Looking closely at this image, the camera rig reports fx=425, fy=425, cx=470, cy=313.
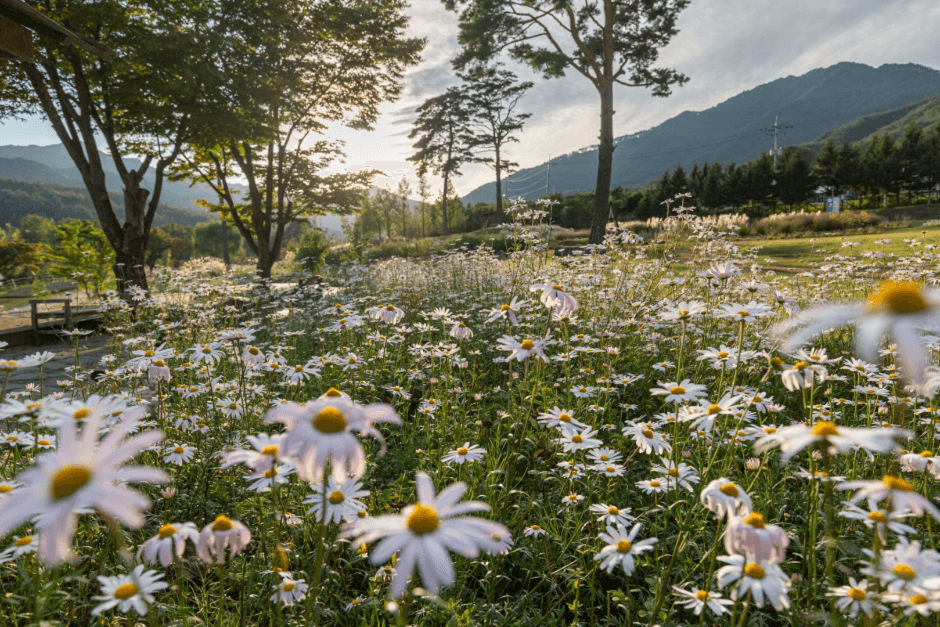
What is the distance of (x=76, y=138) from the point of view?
859 centimetres

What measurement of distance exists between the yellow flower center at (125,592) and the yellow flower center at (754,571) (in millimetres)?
1619

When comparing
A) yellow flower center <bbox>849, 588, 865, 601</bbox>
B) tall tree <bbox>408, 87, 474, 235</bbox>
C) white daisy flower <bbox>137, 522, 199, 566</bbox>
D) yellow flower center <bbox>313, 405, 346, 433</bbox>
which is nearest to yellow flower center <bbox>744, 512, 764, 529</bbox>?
yellow flower center <bbox>849, 588, 865, 601</bbox>

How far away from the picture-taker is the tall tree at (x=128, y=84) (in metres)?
7.95

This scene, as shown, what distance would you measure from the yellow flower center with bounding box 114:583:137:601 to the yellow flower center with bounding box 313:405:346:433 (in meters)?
0.84

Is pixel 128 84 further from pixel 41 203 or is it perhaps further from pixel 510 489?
pixel 41 203

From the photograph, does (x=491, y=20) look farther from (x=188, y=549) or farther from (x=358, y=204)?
(x=188, y=549)

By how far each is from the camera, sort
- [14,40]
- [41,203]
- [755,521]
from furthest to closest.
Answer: [41,203] < [14,40] < [755,521]

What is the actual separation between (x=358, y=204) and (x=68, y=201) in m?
184

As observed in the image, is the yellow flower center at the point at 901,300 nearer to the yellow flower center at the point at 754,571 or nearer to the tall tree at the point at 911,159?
the yellow flower center at the point at 754,571

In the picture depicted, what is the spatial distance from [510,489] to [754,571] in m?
1.10

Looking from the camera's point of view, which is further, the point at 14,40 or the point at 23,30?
the point at 23,30

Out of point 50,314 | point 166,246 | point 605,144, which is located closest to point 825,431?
point 50,314

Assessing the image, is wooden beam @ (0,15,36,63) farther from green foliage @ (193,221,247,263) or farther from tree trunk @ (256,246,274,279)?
green foliage @ (193,221,247,263)

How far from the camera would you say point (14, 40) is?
555 centimetres
